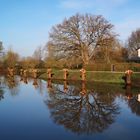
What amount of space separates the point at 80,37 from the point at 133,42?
34812mm

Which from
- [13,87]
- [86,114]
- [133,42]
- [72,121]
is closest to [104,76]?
[13,87]

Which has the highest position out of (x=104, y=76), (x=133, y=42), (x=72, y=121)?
(x=133, y=42)

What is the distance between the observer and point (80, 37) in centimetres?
5259

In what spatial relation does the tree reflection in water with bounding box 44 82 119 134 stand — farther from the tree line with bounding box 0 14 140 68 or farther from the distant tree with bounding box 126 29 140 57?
the distant tree with bounding box 126 29 140 57

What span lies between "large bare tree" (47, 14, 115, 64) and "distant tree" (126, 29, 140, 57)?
3097 cm

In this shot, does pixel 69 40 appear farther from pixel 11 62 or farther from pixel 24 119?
pixel 24 119

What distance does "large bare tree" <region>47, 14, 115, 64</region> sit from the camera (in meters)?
51.5

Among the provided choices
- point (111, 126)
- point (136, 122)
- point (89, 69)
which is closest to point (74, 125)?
point (111, 126)

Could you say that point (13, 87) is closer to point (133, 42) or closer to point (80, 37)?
point (80, 37)

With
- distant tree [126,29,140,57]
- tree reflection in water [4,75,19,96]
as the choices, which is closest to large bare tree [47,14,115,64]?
tree reflection in water [4,75,19,96]

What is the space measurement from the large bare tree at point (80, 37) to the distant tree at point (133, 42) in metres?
31.0

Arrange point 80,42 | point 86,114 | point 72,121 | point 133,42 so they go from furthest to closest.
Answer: point 133,42
point 80,42
point 86,114
point 72,121

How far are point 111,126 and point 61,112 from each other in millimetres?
3696

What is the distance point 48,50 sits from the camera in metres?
52.5
